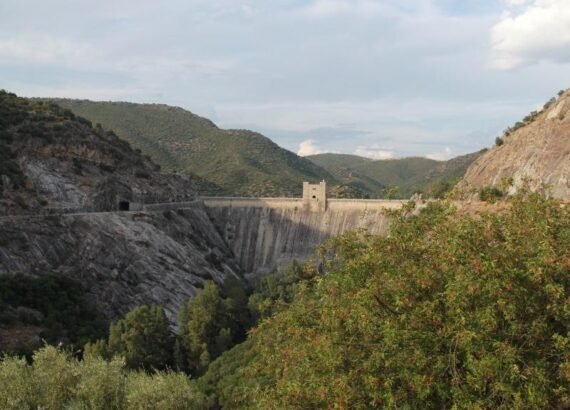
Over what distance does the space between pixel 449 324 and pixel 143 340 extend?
37.3 meters

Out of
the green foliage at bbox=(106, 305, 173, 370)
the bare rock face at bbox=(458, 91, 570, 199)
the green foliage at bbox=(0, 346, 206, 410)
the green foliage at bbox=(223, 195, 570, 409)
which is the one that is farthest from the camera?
the bare rock face at bbox=(458, 91, 570, 199)

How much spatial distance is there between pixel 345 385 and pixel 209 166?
151 m

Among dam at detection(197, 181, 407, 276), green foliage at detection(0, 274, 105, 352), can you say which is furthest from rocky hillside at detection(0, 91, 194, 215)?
green foliage at detection(0, 274, 105, 352)

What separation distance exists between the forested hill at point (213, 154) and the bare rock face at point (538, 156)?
2419 inches

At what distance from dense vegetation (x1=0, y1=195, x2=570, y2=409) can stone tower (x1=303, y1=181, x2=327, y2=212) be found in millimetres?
70083

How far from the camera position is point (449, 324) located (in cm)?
1481

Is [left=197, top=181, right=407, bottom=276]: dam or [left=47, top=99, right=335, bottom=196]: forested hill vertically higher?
[left=47, top=99, right=335, bottom=196]: forested hill

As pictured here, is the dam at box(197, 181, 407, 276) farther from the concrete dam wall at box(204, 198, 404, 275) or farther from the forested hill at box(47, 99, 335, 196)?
the forested hill at box(47, 99, 335, 196)

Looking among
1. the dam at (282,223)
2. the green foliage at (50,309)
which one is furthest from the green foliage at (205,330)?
the dam at (282,223)

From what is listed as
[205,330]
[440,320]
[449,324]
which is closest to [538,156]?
[205,330]

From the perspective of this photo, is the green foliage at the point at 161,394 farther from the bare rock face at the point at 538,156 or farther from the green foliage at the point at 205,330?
the bare rock face at the point at 538,156

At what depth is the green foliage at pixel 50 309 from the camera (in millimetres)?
47594

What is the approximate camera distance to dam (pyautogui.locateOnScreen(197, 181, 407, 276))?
8719cm

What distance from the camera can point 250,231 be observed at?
92.3 m
